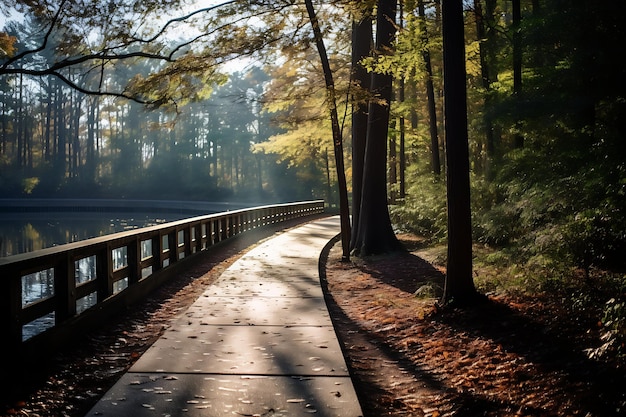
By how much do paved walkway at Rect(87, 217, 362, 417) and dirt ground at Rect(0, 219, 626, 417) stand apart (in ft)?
1.01

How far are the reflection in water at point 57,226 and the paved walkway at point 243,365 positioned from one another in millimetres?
23223

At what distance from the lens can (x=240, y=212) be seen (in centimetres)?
2222

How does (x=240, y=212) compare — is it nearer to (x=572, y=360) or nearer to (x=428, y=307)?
(x=428, y=307)

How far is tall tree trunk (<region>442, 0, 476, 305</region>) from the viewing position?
7598 mm

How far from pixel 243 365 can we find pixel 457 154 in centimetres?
401

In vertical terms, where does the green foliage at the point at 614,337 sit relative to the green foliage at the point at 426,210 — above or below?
below

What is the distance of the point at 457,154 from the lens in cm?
761

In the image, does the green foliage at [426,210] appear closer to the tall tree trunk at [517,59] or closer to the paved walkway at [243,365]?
the tall tree trunk at [517,59]

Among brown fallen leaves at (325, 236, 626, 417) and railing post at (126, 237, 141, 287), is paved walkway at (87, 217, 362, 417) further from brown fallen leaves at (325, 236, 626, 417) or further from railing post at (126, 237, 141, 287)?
railing post at (126, 237, 141, 287)

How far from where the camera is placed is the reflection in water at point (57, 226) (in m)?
32.3

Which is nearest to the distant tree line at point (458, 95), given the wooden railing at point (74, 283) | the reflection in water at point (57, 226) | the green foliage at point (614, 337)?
the green foliage at point (614, 337)

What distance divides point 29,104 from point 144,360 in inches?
2784

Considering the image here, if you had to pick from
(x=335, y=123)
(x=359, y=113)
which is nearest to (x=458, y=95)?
(x=335, y=123)

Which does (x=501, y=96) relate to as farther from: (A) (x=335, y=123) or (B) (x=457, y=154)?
(B) (x=457, y=154)
